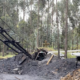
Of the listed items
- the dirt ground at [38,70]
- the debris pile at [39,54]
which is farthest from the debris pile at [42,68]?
the debris pile at [39,54]

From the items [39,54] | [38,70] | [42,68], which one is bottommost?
[38,70]

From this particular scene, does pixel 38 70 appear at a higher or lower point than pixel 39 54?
lower

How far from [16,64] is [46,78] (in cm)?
469

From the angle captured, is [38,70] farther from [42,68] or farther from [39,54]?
[39,54]

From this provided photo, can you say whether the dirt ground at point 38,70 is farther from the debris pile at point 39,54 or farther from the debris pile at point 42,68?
the debris pile at point 39,54

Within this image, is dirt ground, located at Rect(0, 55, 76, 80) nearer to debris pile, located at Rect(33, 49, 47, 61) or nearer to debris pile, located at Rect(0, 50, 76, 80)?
debris pile, located at Rect(0, 50, 76, 80)

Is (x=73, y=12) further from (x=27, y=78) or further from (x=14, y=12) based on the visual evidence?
(x=27, y=78)

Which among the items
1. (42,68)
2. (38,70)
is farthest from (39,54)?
(38,70)

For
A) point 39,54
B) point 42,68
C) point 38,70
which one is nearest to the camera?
point 38,70

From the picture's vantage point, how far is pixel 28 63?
13.8 m

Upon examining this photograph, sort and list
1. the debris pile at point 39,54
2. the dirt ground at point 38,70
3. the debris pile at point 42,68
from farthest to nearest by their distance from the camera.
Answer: the debris pile at point 39,54 → the debris pile at point 42,68 → the dirt ground at point 38,70

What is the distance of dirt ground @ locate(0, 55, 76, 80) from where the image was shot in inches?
420

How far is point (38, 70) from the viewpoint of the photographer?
12305mm

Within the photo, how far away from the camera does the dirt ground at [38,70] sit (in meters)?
10.7
